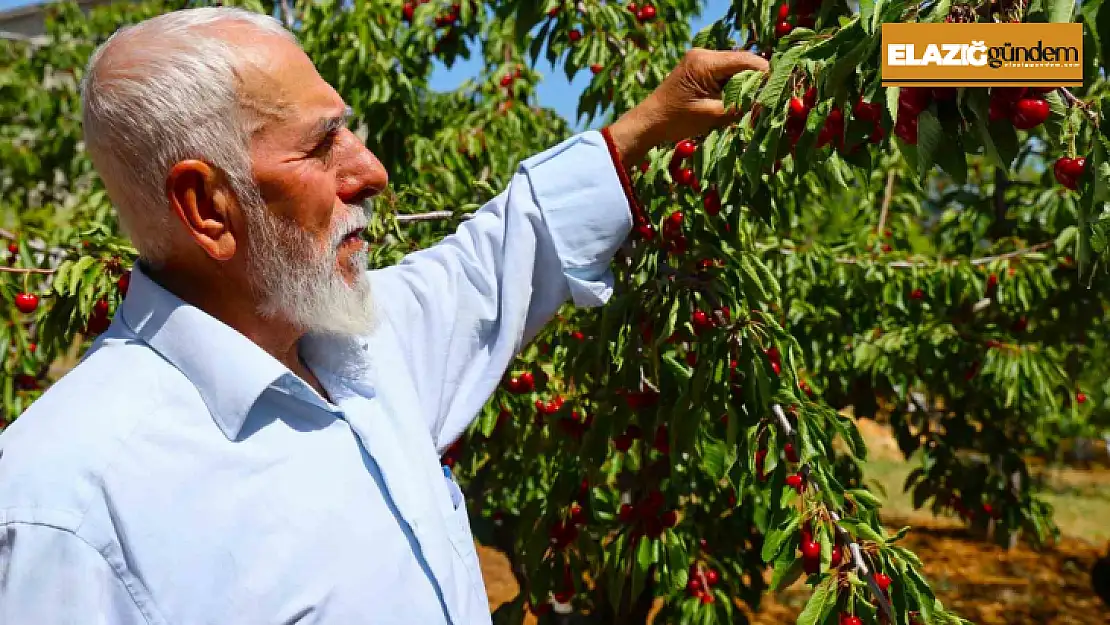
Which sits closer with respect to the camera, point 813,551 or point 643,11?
point 813,551

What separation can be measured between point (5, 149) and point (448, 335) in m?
5.92

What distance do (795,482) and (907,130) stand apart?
0.81m

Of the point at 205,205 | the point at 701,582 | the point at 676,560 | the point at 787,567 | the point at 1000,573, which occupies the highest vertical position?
the point at 205,205

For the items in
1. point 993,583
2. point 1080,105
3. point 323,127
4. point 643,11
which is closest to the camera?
point 323,127

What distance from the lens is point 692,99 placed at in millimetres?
1797

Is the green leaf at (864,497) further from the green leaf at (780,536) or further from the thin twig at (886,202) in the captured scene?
the thin twig at (886,202)

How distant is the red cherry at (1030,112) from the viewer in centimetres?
143

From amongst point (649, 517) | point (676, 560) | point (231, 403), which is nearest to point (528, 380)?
point (649, 517)

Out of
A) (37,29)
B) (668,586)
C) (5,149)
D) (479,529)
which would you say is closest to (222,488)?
(668,586)

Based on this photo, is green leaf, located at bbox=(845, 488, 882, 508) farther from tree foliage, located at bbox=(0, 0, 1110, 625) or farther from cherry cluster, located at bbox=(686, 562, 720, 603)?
cherry cluster, located at bbox=(686, 562, 720, 603)

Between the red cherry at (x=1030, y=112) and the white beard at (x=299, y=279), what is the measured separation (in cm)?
107

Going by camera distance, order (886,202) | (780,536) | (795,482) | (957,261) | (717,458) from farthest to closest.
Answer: (886,202), (957,261), (717,458), (795,482), (780,536)

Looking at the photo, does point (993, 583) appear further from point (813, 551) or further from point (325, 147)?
point (325, 147)

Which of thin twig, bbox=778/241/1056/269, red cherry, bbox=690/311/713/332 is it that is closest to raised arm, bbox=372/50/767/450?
red cherry, bbox=690/311/713/332
